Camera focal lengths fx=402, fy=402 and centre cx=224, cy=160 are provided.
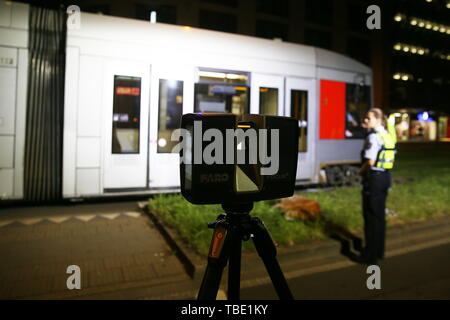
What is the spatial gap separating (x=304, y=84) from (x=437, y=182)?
16.4ft

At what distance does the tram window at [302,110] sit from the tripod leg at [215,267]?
767 cm

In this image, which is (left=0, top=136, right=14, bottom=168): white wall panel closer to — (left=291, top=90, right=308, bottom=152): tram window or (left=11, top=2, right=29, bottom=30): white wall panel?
(left=11, top=2, right=29, bottom=30): white wall panel

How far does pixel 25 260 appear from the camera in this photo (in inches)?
193

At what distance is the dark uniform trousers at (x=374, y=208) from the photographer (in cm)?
498

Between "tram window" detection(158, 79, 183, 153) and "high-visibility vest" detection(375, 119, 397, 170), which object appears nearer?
"high-visibility vest" detection(375, 119, 397, 170)

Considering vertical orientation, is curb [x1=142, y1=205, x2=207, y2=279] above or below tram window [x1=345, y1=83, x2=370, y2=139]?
below

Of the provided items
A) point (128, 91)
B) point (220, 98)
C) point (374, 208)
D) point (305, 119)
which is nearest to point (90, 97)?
point (128, 91)

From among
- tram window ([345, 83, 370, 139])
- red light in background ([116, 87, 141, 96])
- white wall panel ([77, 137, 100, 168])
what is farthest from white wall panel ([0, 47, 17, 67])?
tram window ([345, 83, 370, 139])

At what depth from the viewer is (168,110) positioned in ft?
26.9

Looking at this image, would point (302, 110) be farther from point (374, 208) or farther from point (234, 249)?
point (234, 249)

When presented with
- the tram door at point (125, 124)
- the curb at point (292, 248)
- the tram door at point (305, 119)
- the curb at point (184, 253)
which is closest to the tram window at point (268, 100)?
the tram door at point (305, 119)

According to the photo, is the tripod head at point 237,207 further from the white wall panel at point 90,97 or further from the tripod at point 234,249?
the white wall panel at point 90,97

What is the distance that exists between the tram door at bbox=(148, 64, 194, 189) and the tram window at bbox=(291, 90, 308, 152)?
2548 millimetres

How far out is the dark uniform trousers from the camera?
498cm
